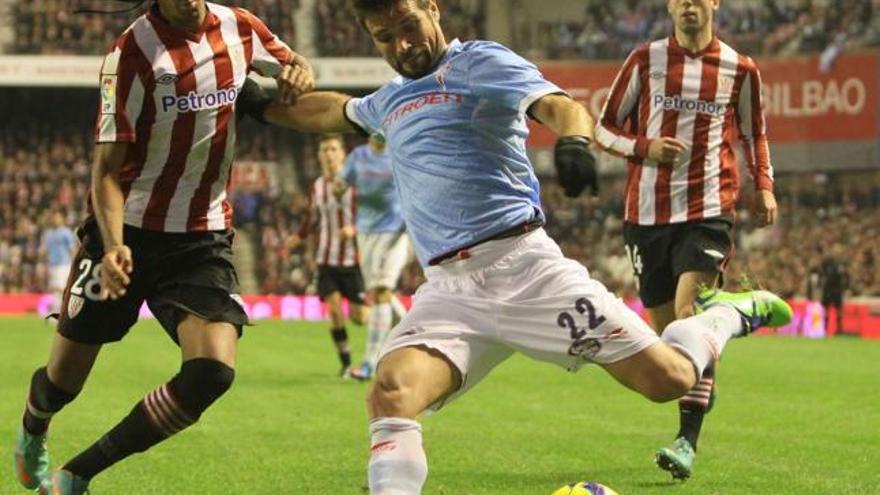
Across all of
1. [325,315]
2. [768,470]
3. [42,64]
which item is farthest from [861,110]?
[768,470]

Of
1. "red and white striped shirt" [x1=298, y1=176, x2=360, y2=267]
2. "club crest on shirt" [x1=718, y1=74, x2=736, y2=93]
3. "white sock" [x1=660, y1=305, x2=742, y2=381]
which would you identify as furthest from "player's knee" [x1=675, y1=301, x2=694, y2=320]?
"red and white striped shirt" [x1=298, y1=176, x2=360, y2=267]

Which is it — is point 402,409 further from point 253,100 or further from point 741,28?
point 741,28

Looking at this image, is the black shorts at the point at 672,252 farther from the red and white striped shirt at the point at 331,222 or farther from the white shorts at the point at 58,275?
the white shorts at the point at 58,275

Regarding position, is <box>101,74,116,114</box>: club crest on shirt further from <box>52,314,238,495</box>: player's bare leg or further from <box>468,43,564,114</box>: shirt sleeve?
<box>468,43,564,114</box>: shirt sleeve

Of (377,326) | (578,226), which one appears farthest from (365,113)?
(578,226)

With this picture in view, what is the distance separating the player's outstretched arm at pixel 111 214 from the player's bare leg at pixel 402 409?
1.26m

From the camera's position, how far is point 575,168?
4926mm

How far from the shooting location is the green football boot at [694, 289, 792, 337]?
7012 mm

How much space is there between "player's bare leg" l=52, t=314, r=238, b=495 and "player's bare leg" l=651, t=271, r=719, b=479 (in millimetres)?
2439

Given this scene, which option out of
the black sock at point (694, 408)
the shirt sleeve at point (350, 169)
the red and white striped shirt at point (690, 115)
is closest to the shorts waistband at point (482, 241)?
the black sock at point (694, 408)

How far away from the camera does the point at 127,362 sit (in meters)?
17.5

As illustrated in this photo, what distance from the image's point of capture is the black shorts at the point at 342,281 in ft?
53.9

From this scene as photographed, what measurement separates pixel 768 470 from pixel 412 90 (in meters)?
3.66

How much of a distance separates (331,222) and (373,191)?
2.54 ft
